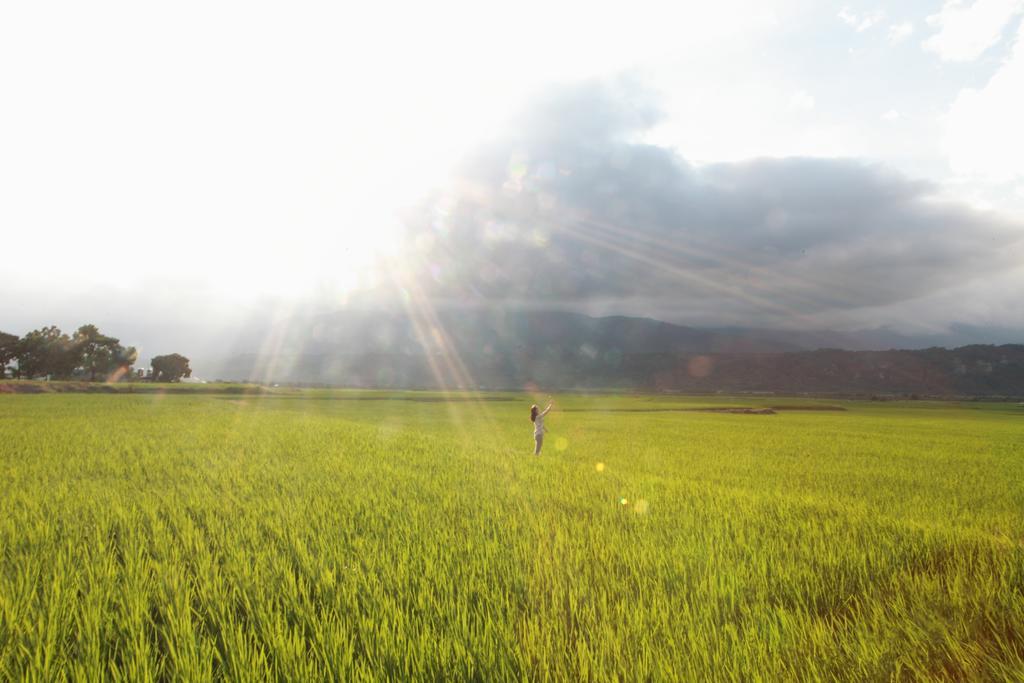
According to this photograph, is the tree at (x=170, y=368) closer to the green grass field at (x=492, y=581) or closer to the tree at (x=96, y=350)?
the tree at (x=96, y=350)

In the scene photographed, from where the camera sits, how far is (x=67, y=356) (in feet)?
261

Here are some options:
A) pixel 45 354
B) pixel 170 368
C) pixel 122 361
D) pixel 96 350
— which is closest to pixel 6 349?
pixel 45 354

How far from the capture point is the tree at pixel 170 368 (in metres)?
107

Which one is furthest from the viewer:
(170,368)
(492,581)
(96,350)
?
(170,368)

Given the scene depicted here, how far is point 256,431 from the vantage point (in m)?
17.5

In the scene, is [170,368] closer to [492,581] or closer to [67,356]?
[67,356]

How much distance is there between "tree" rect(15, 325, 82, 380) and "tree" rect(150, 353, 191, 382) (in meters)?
25.5

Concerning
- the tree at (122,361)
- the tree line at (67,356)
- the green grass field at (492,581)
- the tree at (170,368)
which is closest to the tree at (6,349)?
the tree line at (67,356)

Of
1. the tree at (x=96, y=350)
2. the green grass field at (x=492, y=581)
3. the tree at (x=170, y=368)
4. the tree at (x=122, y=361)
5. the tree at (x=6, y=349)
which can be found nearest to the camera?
the green grass field at (x=492, y=581)

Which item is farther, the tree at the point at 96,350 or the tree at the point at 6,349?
the tree at the point at 96,350

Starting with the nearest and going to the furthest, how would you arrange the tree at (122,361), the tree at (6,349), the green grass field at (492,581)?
1. the green grass field at (492,581)
2. the tree at (6,349)
3. the tree at (122,361)

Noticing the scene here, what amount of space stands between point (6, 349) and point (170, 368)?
114ft

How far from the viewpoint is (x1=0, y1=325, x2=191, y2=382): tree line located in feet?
245

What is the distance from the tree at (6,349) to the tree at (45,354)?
0.54 meters
